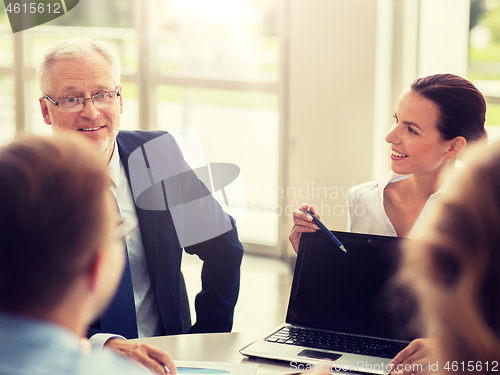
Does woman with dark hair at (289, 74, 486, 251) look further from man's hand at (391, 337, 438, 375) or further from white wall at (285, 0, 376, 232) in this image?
white wall at (285, 0, 376, 232)

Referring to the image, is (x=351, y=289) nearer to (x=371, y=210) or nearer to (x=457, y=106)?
(x=371, y=210)

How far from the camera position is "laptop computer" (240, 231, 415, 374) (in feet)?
3.93

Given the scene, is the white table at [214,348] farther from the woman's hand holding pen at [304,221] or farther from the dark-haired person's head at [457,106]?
the dark-haired person's head at [457,106]

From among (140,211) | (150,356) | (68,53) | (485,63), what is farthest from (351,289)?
(485,63)

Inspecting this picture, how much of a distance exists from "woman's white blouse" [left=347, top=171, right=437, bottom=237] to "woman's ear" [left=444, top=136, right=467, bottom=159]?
177 mm

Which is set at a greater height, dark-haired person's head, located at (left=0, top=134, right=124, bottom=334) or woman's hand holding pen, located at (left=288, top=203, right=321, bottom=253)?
dark-haired person's head, located at (left=0, top=134, right=124, bottom=334)

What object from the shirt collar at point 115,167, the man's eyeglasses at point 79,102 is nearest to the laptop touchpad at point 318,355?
the shirt collar at point 115,167

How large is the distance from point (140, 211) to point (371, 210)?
2.43 feet

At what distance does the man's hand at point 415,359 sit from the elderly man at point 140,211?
0.73 meters

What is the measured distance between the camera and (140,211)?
68.8 inches

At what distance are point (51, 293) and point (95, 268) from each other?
0.05m

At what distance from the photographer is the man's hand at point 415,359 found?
3.57 feet

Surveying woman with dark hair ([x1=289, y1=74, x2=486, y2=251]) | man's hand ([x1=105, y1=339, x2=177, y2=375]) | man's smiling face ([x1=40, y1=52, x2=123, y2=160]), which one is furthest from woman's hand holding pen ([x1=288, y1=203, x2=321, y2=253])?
man's smiling face ([x1=40, y1=52, x2=123, y2=160])

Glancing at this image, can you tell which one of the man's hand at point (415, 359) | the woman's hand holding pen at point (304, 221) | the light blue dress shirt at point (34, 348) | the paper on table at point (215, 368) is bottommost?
the paper on table at point (215, 368)
